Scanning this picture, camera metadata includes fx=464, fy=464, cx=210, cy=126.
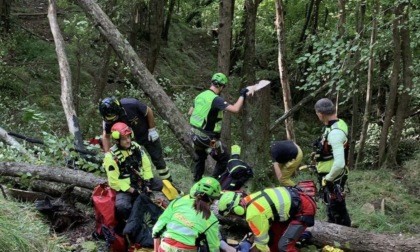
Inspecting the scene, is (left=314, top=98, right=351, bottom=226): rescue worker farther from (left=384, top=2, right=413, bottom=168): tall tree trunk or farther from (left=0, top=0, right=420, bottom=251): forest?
(left=384, top=2, right=413, bottom=168): tall tree trunk

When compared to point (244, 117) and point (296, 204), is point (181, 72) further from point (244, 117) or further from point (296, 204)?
point (296, 204)

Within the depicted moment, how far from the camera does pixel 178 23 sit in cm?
2592

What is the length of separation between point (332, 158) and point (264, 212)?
153 cm

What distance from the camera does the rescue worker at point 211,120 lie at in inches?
282

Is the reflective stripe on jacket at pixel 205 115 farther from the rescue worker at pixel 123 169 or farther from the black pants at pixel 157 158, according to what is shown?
the rescue worker at pixel 123 169

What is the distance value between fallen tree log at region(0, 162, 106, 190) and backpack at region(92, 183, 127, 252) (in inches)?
37.1

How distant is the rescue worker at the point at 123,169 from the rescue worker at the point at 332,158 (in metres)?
2.35

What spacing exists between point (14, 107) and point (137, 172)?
7.70 m

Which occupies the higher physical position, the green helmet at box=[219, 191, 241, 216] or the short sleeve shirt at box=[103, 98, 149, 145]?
the short sleeve shirt at box=[103, 98, 149, 145]

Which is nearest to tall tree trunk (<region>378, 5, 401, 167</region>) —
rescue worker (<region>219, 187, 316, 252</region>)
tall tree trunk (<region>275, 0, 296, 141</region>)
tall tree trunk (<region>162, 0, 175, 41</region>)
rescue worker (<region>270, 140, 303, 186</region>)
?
tall tree trunk (<region>275, 0, 296, 141</region>)

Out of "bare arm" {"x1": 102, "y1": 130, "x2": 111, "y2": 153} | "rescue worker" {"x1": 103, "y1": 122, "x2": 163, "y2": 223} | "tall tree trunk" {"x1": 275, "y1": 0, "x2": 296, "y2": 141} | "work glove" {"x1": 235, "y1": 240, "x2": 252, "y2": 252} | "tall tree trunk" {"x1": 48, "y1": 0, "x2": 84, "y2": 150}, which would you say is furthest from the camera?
"tall tree trunk" {"x1": 275, "y1": 0, "x2": 296, "y2": 141}

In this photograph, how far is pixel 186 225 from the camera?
473 centimetres

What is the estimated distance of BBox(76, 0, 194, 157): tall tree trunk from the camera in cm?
844

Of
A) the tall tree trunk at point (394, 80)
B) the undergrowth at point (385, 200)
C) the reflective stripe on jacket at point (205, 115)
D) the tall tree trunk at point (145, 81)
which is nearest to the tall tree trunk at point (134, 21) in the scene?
the tall tree trunk at point (145, 81)
